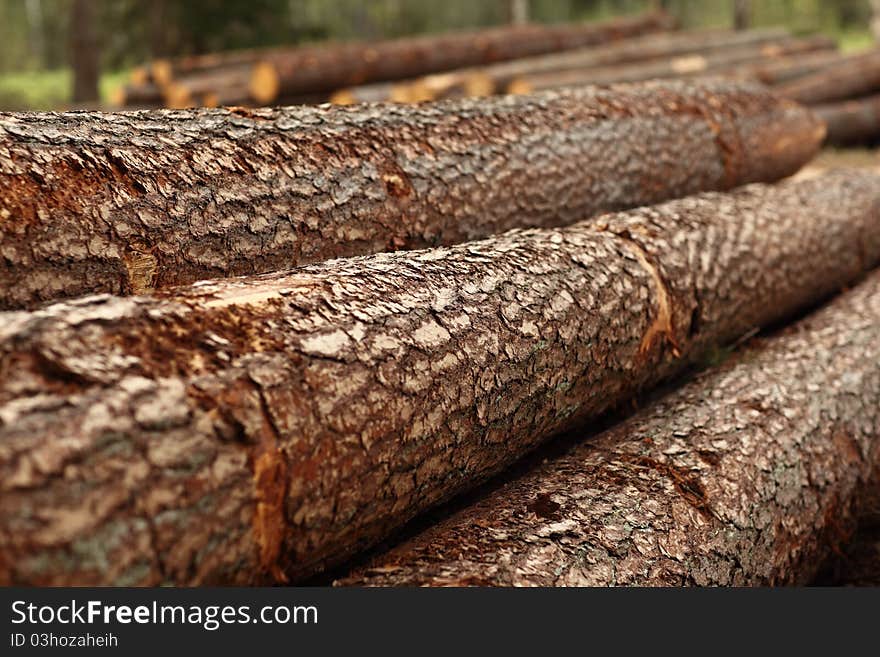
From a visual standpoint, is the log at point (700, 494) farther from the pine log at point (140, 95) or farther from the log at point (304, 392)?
the pine log at point (140, 95)

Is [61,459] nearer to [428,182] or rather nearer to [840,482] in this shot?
[428,182]

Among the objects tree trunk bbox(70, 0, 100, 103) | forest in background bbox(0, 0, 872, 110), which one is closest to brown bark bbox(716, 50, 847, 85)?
forest in background bbox(0, 0, 872, 110)

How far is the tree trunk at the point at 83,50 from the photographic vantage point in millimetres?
10055

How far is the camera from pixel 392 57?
9.12 meters

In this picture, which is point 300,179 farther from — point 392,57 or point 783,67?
point 783,67

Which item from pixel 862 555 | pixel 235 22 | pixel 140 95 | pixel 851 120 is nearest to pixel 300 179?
pixel 862 555

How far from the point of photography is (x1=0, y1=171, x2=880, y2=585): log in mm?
1345

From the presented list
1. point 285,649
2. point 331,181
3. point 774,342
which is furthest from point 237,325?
point 774,342

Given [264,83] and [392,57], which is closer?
[264,83]

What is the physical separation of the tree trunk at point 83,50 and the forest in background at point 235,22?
0.02 m

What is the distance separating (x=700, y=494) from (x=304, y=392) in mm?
1224

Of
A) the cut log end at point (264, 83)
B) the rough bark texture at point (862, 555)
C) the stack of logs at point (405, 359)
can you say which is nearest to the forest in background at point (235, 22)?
the cut log end at point (264, 83)

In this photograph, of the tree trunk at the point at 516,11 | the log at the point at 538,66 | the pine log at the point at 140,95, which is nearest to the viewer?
the log at the point at 538,66

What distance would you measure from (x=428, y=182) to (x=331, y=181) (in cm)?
41
